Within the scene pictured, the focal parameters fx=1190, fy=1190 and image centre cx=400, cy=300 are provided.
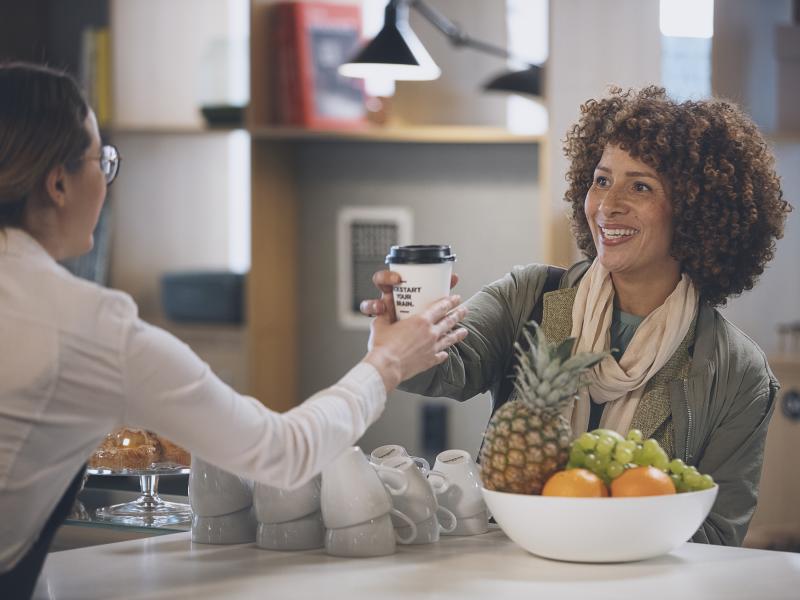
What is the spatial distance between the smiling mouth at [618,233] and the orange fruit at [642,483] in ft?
2.30

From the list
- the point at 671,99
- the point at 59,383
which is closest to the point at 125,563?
the point at 59,383

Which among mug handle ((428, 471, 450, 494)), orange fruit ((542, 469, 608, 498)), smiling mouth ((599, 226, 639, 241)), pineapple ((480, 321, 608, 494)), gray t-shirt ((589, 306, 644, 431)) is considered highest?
smiling mouth ((599, 226, 639, 241))

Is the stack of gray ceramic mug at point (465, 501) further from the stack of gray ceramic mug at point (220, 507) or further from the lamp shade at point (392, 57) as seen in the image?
the lamp shade at point (392, 57)

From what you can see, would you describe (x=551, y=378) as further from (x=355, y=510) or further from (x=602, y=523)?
(x=355, y=510)

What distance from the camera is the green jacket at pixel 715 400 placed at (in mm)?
2039

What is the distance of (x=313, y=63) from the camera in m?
4.39

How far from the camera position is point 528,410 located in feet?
5.46

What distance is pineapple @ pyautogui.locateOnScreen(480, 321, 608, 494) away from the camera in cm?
164

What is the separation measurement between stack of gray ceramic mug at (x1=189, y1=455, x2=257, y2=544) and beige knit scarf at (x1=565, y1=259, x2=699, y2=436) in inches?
25.8

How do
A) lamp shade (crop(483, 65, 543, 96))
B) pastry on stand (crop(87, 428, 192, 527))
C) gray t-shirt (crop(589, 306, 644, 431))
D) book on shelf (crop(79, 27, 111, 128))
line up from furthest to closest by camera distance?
book on shelf (crop(79, 27, 111, 128)) → lamp shade (crop(483, 65, 543, 96)) → gray t-shirt (crop(589, 306, 644, 431)) → pastry on stand (crop(87, 428, 192, 527))

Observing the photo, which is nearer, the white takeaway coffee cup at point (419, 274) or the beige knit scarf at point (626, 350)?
the white takeaway coffee cup at point (419, 274)


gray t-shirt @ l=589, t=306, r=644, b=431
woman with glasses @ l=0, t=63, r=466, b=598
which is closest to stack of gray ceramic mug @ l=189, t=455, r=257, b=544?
woman with glasses @ l=0, t=63, r=466, b=598

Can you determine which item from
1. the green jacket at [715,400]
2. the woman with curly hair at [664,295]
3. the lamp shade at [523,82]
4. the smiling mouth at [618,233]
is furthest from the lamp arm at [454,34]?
the green jacket at [715,400]

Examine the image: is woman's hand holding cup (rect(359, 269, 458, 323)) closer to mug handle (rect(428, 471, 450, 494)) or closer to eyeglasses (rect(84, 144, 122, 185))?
mug handle (rect(428, 471, 450, 494))
